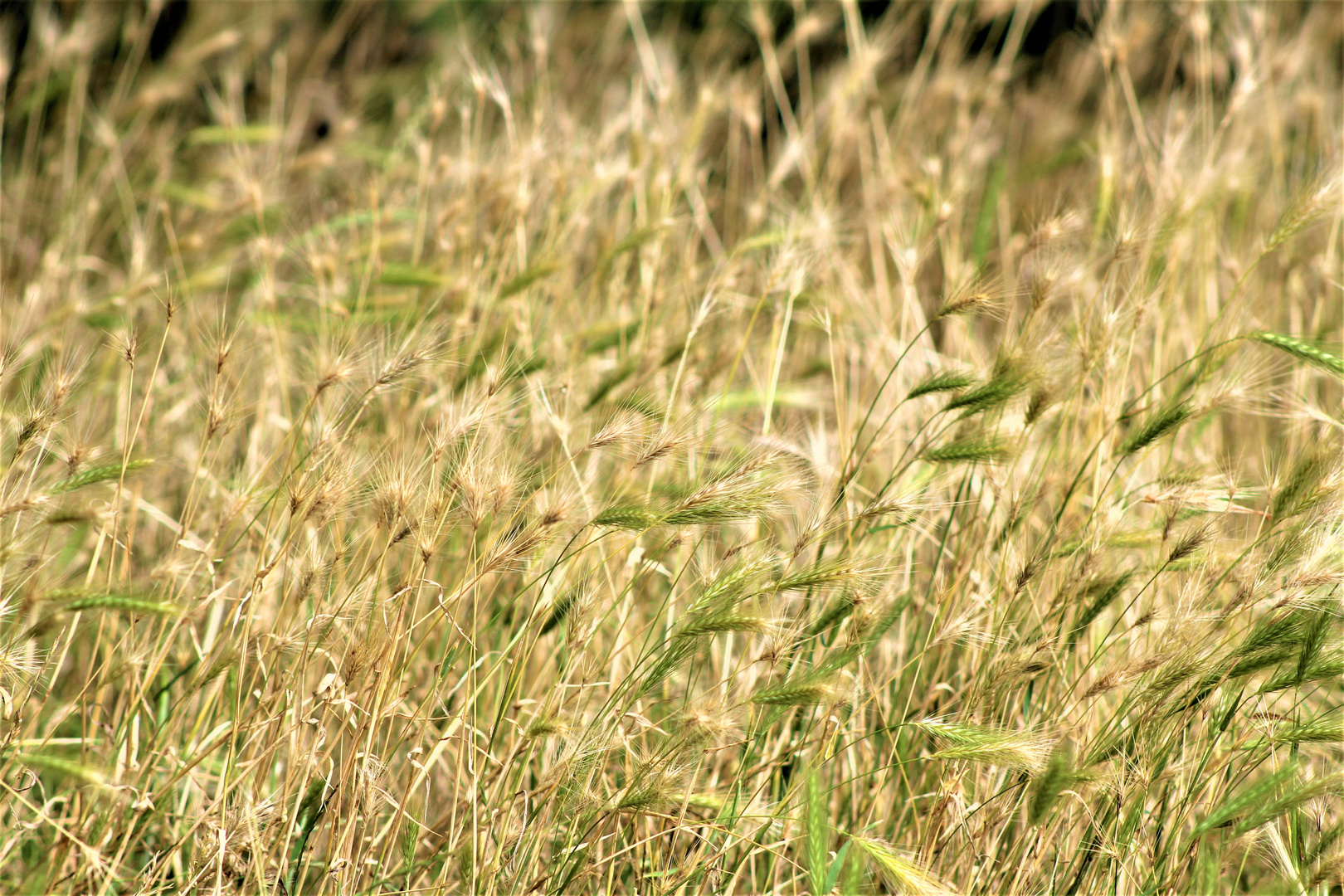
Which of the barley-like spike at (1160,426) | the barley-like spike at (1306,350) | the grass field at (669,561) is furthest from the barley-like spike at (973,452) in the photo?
the barley-like spike at (1306,350)

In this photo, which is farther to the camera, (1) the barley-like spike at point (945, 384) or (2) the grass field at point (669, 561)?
(1) the barley-like spike at point (945, 384)

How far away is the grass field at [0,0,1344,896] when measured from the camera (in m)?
1.31

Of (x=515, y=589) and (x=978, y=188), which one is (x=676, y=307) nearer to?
(x=515, y=589)

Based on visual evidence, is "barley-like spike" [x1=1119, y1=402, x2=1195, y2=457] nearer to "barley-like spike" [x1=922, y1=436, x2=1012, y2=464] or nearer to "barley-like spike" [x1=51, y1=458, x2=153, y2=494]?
"barley-like spike" [x1=922, y1=436, x2=1012, y2=464]

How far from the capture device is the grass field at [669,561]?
1.31m

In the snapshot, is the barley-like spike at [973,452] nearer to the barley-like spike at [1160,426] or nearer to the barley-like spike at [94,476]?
the barley-like spike at [1160,426]

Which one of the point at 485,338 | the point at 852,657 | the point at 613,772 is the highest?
the point at 485,338

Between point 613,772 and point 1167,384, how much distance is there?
4.22ft

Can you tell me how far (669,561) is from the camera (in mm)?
1913

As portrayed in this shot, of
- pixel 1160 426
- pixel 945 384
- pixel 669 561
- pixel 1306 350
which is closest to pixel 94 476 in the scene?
pixel 669 561

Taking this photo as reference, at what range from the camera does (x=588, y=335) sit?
84.2 inches

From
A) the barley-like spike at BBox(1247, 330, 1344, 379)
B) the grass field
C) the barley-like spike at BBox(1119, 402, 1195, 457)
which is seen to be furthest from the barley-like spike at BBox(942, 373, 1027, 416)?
the barley-like spike at BBox(1247, 330, 1344, 379)

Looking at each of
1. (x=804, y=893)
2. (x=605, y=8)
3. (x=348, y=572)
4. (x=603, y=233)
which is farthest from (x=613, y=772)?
(x=605, y=8)

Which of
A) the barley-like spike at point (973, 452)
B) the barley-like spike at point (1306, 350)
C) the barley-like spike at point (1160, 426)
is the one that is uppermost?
the barley-like spike at point (1306, 350)
